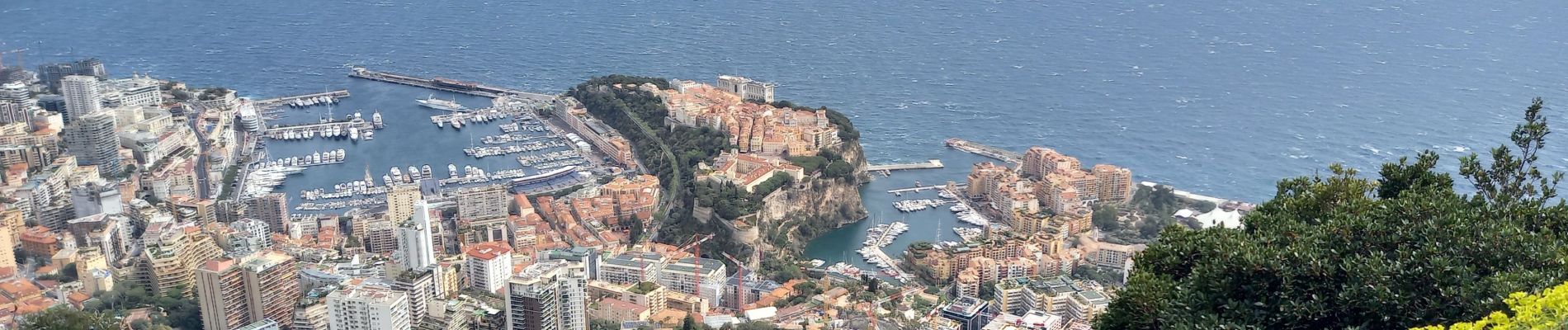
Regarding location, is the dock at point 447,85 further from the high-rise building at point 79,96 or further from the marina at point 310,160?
the high-rise building at point 79,96

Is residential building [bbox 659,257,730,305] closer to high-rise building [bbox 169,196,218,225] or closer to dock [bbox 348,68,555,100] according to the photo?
high-rise building [bbox 169,196,218,225]

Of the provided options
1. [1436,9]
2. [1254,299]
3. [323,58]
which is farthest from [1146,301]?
[1436,9]

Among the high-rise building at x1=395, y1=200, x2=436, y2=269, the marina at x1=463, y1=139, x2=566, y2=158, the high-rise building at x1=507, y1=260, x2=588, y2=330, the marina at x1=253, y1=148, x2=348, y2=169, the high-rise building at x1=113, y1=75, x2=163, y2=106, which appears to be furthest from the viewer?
the high-rise building at x1=113, y1=75, x2=163, y2=106

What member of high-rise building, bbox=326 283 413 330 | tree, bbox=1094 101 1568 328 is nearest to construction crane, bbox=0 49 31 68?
high-rise building, bbox=326 283 413 330

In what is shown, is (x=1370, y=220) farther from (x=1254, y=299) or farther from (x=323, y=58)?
(x=323, y=58)

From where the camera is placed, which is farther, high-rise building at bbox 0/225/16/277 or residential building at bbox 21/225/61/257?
residential building at bbox 21/225/61/257

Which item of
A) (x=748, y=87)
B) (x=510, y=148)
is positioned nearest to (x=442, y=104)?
(x=510, y=148)

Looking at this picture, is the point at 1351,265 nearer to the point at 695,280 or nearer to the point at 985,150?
the point at 695,280
